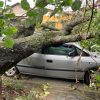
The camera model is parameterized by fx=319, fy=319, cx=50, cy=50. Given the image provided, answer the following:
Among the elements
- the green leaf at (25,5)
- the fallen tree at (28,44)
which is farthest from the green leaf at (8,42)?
the fallen tree at (28,44)

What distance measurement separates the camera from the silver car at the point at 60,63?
Result: 38.0 feet

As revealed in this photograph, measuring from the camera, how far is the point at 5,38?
1.74m

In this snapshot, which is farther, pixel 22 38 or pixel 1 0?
pixel 22 38

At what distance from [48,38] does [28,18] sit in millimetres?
8003

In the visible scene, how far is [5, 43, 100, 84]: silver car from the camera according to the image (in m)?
11.6

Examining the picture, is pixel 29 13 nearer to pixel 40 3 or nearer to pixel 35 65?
pixel 40 3

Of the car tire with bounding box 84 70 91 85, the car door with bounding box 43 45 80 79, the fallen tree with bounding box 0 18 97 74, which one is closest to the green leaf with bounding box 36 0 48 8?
the fallen tree with bounding box 0 18 97 74

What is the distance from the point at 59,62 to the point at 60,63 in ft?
0.21

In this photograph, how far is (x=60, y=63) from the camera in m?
11.7

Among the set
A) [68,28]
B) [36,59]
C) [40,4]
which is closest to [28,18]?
[40,4]

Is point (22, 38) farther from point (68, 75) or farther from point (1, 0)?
point (1, 0)

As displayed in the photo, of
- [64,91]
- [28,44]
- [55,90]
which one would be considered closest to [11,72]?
[55,90]

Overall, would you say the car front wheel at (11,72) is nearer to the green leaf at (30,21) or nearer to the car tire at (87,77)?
the car tire at (87,77)

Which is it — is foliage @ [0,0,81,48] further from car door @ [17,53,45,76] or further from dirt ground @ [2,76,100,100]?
car door @ [17,53,45,76]
